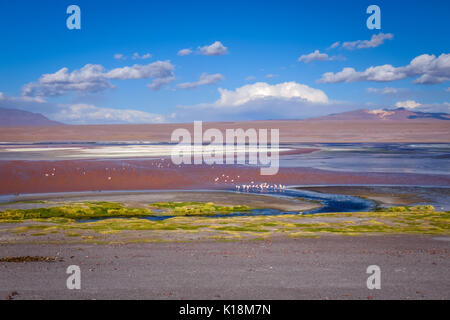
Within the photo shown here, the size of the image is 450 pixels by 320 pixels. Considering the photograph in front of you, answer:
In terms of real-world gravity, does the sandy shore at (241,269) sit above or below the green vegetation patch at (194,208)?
below

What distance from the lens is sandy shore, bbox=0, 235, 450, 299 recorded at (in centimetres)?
985

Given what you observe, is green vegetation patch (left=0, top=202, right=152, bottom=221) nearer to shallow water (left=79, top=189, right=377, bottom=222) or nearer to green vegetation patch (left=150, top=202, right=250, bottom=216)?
shallow water (left=79, top=189, right=377, bottom=222)

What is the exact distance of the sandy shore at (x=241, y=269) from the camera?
9.85m

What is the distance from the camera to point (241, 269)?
38.7 feet

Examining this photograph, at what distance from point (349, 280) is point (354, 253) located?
2.98 metres

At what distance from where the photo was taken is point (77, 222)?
19.7 metres

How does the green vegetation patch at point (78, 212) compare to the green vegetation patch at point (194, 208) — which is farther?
the green vegetation patch at point (194, 208)

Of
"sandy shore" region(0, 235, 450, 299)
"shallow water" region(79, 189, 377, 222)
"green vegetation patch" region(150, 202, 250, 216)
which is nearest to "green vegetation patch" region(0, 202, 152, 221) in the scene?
"shallow water" region(79, 189, 377, 222)

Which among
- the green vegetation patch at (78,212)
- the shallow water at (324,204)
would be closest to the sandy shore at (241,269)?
the shallow water at (324,204)

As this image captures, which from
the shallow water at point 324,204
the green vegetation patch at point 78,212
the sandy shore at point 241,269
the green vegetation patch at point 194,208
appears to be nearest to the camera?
the sandy shore at point 241,269

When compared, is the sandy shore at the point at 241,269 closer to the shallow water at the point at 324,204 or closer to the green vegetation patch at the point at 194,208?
the shallow water at the point at 324,204

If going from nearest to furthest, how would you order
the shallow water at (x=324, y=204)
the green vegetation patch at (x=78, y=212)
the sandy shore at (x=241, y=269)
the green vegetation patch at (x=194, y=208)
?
1. the sandy shore at (x=241, y=269)
2. the green vegetation patch at (x=78, y=212)
3. the shallow water at (x=324, y=204)
4. the green vegetation patch at (x=194, y=208)

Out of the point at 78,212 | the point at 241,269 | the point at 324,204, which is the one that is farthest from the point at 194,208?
the point at 241,269
